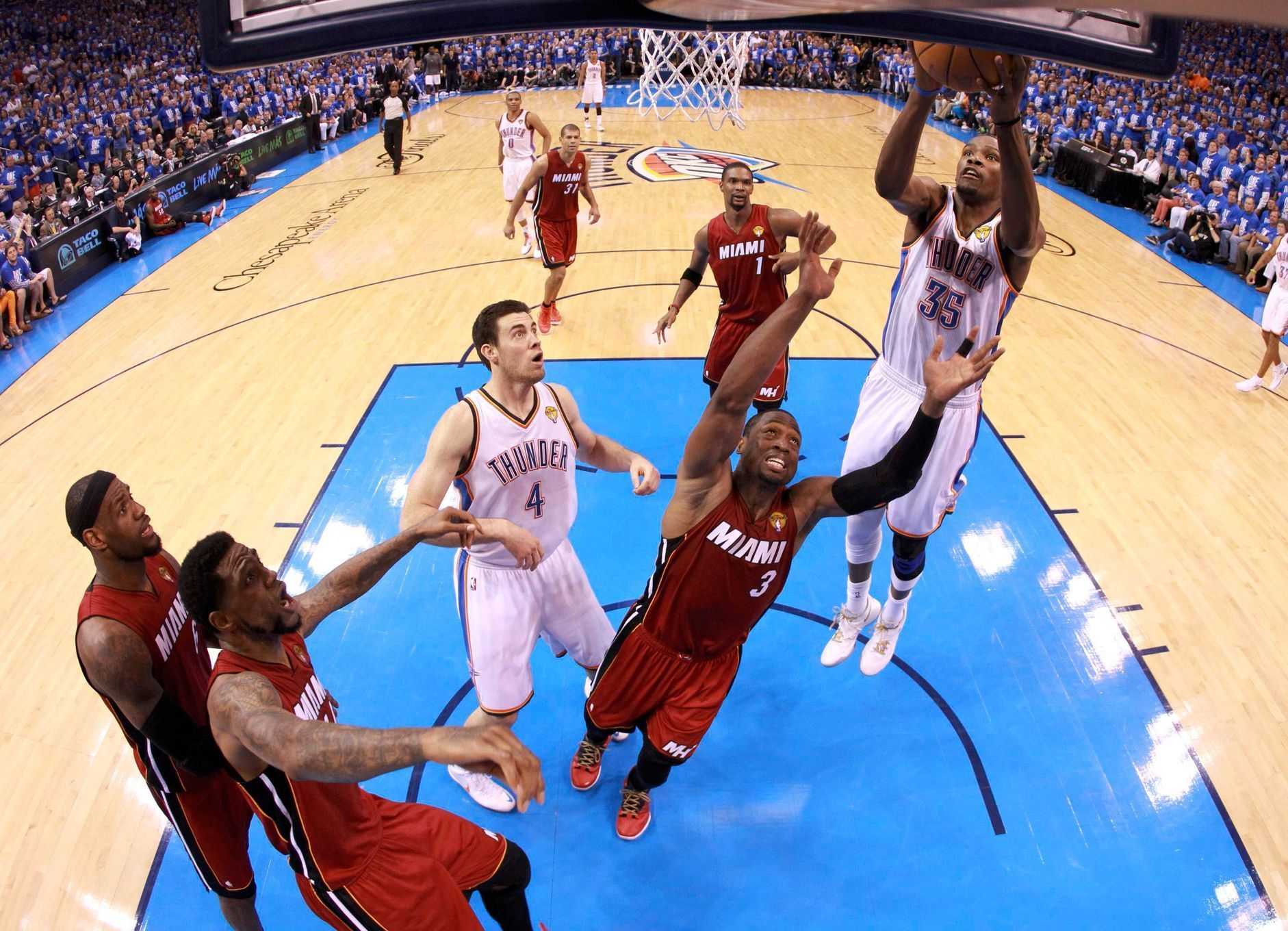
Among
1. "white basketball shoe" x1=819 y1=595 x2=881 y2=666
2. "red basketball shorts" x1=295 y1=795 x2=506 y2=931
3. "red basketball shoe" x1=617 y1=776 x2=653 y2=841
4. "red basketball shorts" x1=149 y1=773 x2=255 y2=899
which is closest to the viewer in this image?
"red basketball shorts" x1=295 y1=795 x2=506 y2=931

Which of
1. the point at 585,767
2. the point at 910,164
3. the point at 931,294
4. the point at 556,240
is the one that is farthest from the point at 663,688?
the point at 556,240

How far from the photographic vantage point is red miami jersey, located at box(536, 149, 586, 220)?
9.36 meters

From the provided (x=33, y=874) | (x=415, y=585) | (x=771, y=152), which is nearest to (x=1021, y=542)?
(x=415, y=585)

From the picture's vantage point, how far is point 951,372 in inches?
127

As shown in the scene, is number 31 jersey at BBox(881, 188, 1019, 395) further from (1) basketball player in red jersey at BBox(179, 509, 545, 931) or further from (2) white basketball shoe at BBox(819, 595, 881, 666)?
(1) basketball player in red jersey at BBox(179, 509, 545, 931)

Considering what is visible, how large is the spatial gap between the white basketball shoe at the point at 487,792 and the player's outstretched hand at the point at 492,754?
2462mm

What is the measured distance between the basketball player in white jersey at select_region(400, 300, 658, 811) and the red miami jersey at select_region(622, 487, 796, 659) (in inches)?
14.6

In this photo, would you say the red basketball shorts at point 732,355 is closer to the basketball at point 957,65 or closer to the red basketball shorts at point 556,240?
the basketball at point 957,65

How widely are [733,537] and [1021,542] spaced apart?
367cm

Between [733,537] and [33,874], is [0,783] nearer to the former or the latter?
[33,874]

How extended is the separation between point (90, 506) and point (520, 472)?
171 cm

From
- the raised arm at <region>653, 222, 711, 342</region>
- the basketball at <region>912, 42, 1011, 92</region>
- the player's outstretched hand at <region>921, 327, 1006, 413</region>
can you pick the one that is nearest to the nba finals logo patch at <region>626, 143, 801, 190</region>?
the raised arm at <region>653, 222, 711, 342</region>

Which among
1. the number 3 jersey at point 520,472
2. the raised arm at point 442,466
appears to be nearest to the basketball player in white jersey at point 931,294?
the number 3 jersey at point 520,472

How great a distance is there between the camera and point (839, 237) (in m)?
13.0
